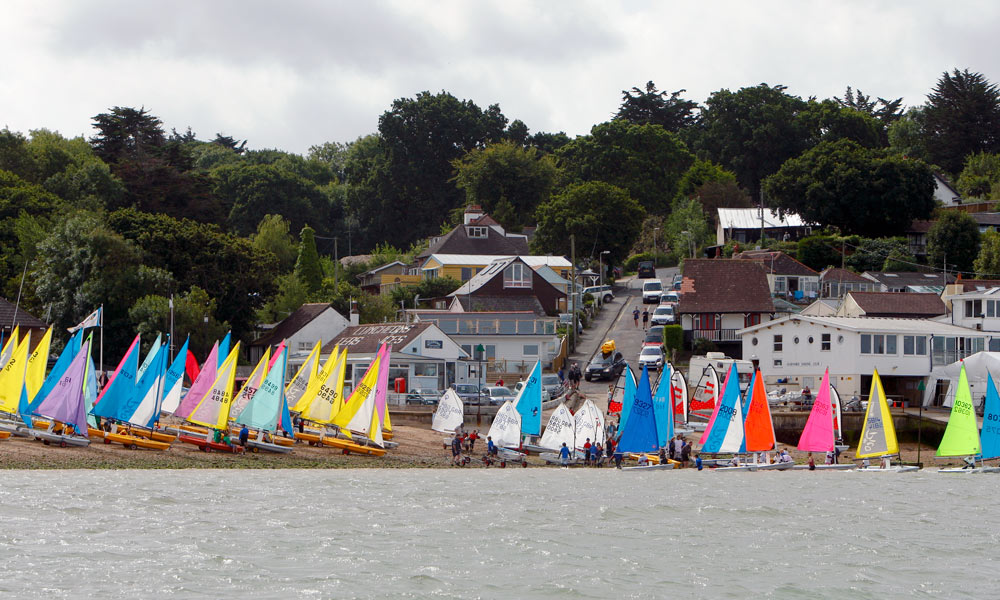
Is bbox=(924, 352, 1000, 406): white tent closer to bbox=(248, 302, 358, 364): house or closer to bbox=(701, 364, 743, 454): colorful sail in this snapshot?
bbox=(701, 364, 743, 454): colorful sail

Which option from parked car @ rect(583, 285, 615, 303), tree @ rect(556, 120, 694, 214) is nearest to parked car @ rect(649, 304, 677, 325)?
parked car @ rect(583, 285, 615, 303)

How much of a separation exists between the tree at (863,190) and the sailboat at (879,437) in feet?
149

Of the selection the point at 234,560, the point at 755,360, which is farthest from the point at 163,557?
the point at 755,360

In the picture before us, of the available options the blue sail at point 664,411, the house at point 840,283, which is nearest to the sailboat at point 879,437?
the blue sail at point 664,411

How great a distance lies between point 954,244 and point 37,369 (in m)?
61.2

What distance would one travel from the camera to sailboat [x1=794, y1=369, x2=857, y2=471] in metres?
43.5

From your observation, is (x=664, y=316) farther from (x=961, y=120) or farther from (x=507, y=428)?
(x=961, y=120)

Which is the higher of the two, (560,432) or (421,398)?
(421,398)

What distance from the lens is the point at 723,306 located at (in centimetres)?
6650

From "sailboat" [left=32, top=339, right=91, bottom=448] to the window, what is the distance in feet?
130

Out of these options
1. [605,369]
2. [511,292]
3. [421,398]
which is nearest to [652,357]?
[605,369]

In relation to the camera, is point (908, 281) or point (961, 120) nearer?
point (908, 281)

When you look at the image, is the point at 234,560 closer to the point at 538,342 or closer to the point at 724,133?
the point at 538,342

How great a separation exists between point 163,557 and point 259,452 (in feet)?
56.1
